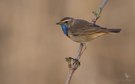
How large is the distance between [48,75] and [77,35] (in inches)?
75.6

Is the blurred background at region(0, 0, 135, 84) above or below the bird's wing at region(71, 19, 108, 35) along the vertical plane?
below

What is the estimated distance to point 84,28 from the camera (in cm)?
599

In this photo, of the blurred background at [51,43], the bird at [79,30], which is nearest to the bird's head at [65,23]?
the bird at [79,30]

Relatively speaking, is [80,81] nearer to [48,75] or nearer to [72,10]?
[48,75]

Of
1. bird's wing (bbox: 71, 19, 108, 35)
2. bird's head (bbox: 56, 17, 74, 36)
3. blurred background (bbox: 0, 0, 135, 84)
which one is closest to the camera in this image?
bird's wing (bbox: 71, 19, 108, 35)

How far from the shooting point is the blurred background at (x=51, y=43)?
7863 mm

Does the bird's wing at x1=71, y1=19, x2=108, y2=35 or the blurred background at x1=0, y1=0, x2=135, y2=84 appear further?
the blurred background at x1=0, y1=0, x2=135, y2=84

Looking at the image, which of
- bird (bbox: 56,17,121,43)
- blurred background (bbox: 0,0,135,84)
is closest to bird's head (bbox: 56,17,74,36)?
bird (bbox: 56,17,121,43)

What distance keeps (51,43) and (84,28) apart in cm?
214

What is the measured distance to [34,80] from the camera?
787 cm

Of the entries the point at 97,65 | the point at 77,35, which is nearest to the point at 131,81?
the point at 97,65

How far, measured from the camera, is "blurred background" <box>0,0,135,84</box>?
786cm

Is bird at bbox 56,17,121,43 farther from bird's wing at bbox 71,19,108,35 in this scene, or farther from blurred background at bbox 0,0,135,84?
blurred background at bbox 0,0,135,84

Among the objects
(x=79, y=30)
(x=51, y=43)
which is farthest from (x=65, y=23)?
(x=51, y=43)
